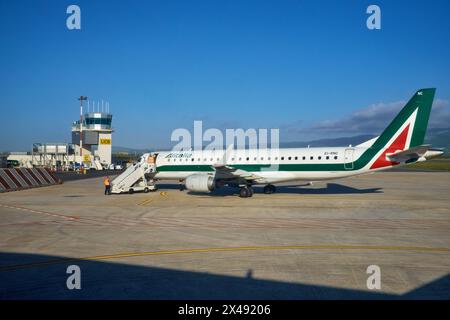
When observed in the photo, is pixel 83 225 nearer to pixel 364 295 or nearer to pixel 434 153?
pixel 364 295

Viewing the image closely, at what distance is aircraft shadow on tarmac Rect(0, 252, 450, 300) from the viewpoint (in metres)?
8.22

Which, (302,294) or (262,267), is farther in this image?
(262,267)

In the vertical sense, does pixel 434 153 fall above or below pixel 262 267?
above

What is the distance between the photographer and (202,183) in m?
26.5

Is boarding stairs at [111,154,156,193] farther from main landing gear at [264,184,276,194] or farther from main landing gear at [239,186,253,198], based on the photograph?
main landing gear at [264,184,276,194]

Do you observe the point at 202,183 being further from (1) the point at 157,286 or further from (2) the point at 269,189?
(1) the point at 157,286

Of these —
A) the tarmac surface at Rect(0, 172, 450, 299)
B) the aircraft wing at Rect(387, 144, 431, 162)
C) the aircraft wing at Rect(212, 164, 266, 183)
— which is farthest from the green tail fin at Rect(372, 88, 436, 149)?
the aircraft wing at Rect(212, 164, 266, 183)

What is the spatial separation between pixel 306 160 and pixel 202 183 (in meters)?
8.00

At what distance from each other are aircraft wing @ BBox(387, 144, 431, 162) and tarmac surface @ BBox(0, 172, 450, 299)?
138 inches
